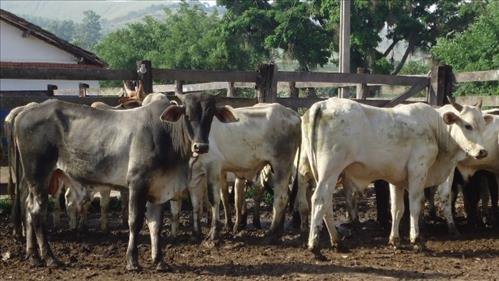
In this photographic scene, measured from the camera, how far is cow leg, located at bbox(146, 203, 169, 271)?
8312mm

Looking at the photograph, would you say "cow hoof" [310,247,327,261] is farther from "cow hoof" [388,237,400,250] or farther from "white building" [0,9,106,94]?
"white building" [0,9,106,94]

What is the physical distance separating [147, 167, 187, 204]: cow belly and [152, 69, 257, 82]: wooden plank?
4.04m

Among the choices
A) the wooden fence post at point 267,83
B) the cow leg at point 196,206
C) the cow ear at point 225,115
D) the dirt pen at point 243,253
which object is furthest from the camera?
the wooden fence post at point 267,83

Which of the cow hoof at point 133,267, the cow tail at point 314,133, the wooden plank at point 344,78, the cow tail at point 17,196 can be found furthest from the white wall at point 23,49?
the cow hoof at point 133,267

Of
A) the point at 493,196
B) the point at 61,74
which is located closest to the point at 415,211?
the point at 493,196

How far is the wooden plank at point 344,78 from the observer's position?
1328 cm

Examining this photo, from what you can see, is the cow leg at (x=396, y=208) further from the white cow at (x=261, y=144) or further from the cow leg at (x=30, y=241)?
the cow leg at (x=30, y=241)

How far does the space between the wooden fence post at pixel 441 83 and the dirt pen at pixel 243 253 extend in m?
2.79

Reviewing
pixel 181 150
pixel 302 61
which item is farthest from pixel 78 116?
pixel 302 61

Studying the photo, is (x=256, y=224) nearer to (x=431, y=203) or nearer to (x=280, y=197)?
(x=280, y=197)

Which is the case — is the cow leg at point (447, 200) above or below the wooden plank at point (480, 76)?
below

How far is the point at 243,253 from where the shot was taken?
9.27 meters

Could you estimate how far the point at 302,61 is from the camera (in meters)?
40.0

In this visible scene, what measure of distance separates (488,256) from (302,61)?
3131cm
